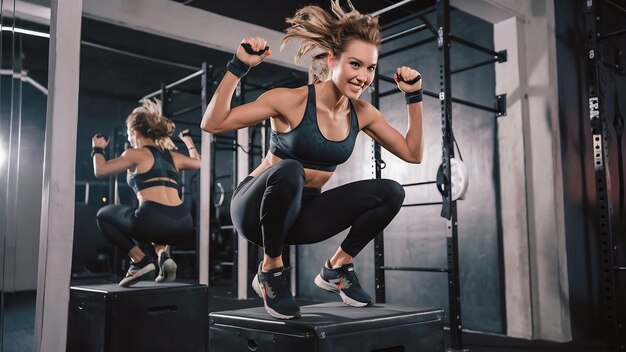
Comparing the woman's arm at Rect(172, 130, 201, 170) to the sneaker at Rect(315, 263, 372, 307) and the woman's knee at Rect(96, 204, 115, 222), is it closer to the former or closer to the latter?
the woman's knee at Rect(96, 204, 115, 222)

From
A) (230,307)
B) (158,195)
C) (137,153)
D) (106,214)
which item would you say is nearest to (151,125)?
(137,153)

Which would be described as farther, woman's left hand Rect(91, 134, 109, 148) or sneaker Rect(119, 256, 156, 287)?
woman's left hand Rect(91, 134, 109, 148)

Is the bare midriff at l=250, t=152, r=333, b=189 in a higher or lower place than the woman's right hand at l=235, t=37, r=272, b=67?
lower

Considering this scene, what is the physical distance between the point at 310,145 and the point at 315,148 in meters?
0.02

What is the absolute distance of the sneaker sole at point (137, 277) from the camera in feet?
9.69

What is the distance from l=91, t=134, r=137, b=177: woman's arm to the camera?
3121 millimetres

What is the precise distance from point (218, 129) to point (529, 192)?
2826mm

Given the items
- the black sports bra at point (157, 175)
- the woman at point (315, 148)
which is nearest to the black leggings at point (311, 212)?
the woman at point (315, 148)

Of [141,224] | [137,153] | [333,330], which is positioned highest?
[137,153]

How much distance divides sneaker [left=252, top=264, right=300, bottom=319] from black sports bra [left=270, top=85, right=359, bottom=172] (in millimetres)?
364

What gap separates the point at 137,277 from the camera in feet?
9.85

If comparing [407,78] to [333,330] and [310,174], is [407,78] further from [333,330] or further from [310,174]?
[333,330]

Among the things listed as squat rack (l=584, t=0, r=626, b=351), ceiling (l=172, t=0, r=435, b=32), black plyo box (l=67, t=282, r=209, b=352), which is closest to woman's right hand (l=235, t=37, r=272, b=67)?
black plyo box (l=67, t=282, r=209, b=352)

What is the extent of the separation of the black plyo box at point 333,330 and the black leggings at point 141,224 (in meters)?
1.64
